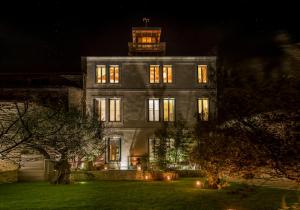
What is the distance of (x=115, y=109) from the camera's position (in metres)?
38.5

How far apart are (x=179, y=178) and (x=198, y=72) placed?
1165 cm

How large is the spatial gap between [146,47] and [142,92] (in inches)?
172

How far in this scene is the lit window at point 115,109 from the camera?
38.4 m

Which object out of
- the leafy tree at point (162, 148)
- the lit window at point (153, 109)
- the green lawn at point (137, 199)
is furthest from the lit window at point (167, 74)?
the green lawn at point (137, 199)

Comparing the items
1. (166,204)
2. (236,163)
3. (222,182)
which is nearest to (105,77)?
(222,182)

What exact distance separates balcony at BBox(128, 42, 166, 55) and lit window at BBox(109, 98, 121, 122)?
4.77 m

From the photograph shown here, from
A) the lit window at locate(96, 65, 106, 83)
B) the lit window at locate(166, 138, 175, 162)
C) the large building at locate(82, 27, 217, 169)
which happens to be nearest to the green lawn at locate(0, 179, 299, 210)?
the lit window at locate(166, 138, 175, 162)

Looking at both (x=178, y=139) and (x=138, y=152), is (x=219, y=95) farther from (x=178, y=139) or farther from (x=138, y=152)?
(x=138, y=152)

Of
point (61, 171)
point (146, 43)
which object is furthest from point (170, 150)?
point (146, 43)

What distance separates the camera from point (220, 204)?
16.0 m

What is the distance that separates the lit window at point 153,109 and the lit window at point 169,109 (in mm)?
649

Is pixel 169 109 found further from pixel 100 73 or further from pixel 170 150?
pixel 170 150

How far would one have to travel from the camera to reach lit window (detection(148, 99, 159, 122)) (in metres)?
38.6

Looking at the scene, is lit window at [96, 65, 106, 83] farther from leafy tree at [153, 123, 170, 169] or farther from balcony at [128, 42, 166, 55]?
leafy tree at [153, 123, 170, 169]
